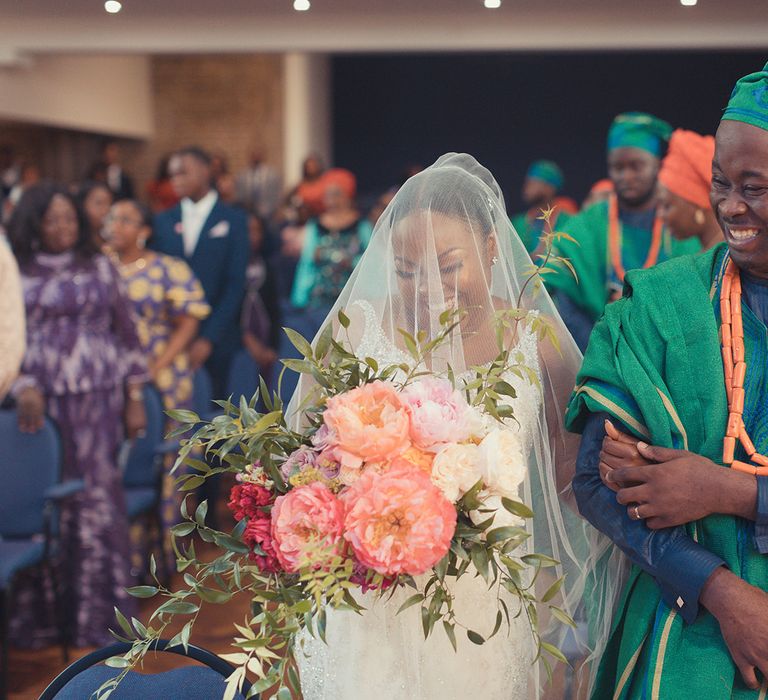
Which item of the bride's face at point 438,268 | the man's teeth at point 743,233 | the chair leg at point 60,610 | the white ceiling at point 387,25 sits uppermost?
the white ceiling at point 387,25

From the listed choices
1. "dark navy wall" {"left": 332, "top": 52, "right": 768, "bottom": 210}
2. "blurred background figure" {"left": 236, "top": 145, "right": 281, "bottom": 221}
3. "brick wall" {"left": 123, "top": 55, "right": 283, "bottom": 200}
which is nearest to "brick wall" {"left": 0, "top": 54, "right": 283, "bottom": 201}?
"brick wall" {"left": 123, "top": 55, "right": 283, "bottom": 200}

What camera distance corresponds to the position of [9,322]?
3.93 m

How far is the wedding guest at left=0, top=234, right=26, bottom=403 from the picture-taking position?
392 cm

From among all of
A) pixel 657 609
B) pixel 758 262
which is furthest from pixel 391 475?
pixel 758 262

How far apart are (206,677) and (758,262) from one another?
1.14m

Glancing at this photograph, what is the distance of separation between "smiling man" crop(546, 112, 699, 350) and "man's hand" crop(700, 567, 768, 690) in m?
2.29

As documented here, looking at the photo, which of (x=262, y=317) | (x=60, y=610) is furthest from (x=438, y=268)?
(x=262, y=317)

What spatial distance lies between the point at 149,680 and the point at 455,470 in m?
0.73

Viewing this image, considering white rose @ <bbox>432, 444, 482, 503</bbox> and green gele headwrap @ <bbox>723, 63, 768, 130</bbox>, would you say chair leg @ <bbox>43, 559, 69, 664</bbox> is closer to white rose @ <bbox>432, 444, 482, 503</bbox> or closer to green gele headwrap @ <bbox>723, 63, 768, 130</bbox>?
white rose @ <bbox>432, 444, 482, 503</bbox>

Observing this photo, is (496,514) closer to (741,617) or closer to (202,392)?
(741,617)

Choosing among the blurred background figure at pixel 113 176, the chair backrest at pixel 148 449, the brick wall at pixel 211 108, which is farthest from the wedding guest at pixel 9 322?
the brick wall at pixel 211 108

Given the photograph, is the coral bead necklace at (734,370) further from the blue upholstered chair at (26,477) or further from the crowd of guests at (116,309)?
the blue upholstered chair at (26,477)

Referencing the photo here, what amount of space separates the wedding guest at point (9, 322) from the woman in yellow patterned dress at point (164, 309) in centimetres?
136

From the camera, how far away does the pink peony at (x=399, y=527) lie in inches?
56.4
